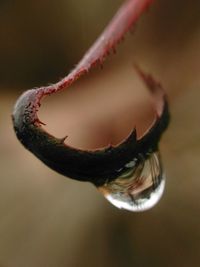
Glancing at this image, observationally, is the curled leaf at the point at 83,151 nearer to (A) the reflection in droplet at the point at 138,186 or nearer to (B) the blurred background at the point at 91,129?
(A) the reflection in droplet at the point at 138,186

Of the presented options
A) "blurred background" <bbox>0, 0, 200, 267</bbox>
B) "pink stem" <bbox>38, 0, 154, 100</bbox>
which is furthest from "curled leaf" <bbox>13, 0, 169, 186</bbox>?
"blurred background" <bbox>0, 0, 200, 267</bbox>

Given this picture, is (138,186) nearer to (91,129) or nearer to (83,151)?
(83,151)

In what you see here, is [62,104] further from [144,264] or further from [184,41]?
[144,264]

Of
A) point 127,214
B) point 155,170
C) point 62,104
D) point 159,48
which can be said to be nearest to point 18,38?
point 62,104

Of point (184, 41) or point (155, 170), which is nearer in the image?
point (155, 170)

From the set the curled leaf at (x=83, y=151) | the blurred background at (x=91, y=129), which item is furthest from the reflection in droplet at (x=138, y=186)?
the blurred background at (x=91, y=129)

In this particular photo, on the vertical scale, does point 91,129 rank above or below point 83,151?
below

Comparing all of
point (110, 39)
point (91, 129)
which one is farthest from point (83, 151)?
point (91, 129)
